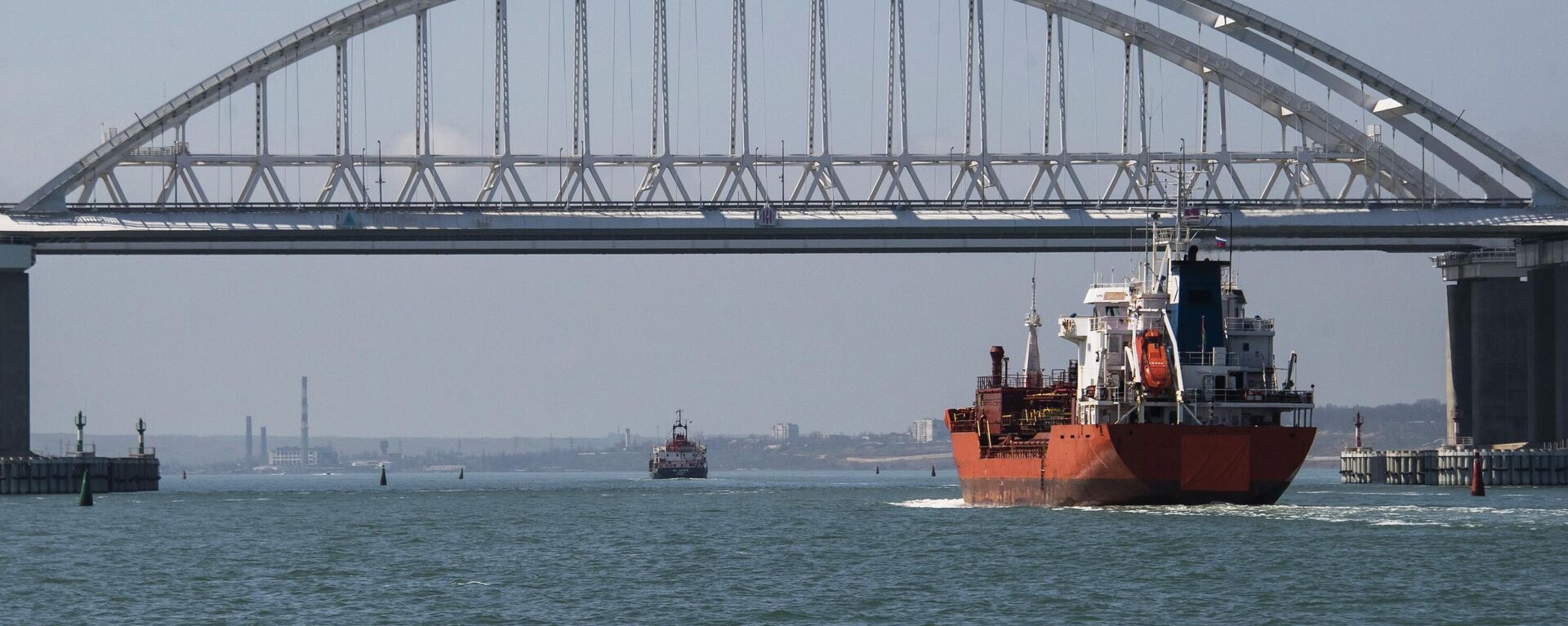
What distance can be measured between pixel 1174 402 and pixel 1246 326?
401cm

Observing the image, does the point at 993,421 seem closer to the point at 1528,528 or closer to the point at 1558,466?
the point at 1528,528

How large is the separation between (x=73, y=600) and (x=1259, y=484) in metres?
34.6

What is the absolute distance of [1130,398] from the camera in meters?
66.0

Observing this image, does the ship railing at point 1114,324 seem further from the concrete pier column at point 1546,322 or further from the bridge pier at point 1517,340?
the bridge pier at point 1517,340

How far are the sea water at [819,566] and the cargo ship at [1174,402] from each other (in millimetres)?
1056

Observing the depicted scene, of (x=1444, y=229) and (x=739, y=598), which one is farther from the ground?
(x=1444, y=229)

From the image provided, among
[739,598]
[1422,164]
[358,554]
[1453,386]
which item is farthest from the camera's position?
[1453,386]

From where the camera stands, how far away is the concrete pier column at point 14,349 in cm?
9600

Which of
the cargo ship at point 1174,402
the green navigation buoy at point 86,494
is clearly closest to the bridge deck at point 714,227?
the green navigation buoy at point 86,494

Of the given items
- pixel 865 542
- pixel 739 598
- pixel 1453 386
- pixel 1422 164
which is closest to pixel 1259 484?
pixel 865 542

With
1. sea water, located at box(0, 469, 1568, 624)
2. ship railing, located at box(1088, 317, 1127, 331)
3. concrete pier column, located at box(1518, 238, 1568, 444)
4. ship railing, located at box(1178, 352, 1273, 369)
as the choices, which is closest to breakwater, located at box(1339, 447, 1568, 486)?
concrete pier column, located at box(1518, 238, 1568, 444)

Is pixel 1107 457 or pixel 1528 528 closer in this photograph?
pixel 1528 528

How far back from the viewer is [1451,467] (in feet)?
333

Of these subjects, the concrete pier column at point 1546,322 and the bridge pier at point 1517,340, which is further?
the bridge pier at point 1517,340
